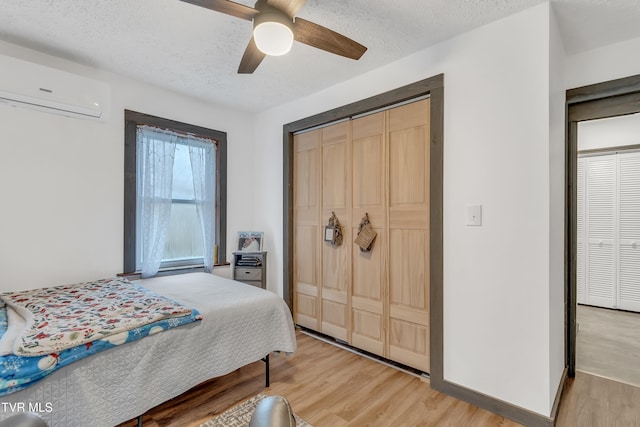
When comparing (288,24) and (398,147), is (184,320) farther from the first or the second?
(398,147)

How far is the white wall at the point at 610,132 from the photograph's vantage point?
375 centimetres

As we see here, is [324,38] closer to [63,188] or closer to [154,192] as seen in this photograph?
[154,192]

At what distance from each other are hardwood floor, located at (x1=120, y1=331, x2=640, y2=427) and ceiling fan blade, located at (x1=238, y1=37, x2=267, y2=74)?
2216mm

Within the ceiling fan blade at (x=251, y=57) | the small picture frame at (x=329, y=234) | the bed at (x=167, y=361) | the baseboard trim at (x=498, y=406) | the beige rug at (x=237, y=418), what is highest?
the ceiling fan blade at (x=251, y=57)

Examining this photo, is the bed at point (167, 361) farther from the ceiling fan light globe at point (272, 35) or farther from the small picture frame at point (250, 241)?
the ceiling fan light globe at point (272, 35)

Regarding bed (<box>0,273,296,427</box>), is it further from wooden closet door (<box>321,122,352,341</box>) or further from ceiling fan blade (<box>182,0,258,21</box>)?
ceiling fan blade (<box>182,0,258,21</box>)

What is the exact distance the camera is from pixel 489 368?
1.98 m

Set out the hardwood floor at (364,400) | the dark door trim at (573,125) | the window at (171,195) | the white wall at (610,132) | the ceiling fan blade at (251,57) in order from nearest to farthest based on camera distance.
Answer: the ceiling fan blade at (251,57) < the hardwood floor at (364,400) < the dark door trim at (573,125) < the window at (171,195) < the white wall at (610,132)

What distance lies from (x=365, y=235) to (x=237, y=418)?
1632mm

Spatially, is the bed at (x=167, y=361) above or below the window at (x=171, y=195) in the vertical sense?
below

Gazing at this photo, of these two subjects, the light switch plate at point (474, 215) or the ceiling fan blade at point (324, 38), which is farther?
the light switch plate at point (474, 215)

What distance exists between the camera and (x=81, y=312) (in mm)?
1795

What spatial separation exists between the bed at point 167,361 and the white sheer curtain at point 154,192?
47 cm

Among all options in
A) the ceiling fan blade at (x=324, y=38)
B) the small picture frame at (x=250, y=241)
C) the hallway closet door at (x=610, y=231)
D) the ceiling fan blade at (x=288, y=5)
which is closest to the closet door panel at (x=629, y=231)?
the hallway closet door at (x=610, y=231)
